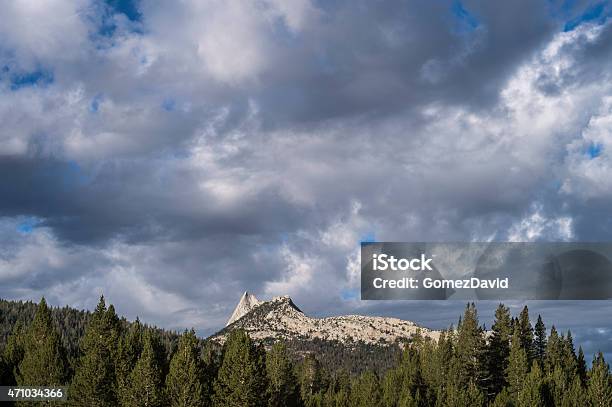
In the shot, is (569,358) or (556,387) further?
(569,358)

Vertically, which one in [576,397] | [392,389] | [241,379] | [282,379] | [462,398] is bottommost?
[462,398]

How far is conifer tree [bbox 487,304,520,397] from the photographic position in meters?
166

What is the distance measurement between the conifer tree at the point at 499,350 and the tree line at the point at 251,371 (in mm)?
240

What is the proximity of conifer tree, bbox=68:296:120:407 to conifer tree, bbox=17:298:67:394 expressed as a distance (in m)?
3.78

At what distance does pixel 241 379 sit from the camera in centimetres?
11344

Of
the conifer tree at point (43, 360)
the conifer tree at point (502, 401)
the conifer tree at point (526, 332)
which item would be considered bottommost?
the conifer tree at point (502, 401)

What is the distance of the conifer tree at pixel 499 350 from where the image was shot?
546ft

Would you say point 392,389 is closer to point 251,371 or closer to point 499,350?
point 499,350

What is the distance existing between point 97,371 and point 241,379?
2531 centimetres

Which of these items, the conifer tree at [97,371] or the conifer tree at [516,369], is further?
the conifer tree at [516,369]

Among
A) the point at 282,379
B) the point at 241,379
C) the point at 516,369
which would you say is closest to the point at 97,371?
the point at 241,379

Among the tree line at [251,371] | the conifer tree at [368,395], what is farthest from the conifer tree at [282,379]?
the conifer tree at [368,395]

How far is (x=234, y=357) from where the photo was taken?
114125mm

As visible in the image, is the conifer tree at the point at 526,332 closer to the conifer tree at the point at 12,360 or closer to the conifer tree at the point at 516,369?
the conifer tree at the point at 516,369
